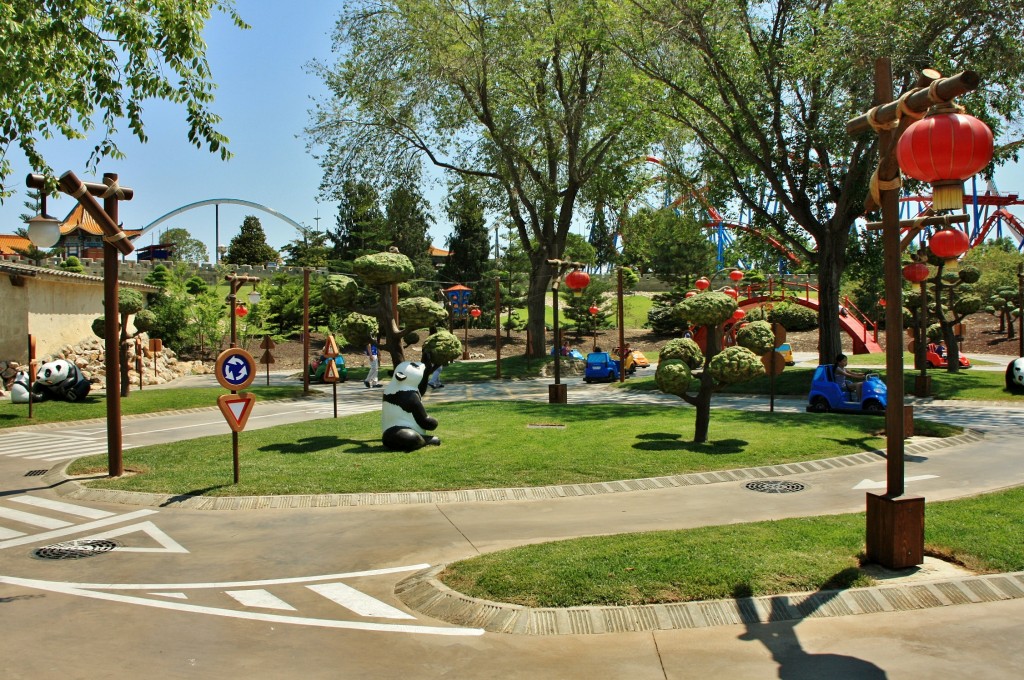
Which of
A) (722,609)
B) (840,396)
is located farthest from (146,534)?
(840,396)

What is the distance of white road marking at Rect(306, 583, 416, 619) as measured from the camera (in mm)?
6401

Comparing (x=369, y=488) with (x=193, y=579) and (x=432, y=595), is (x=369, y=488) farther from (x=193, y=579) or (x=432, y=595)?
(x=432, y=595)

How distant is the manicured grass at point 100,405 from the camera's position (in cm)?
2002

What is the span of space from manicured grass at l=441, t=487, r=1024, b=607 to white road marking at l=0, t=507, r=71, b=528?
5812mm

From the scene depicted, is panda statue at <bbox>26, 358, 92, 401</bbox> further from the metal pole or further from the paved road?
Result: the metal pole

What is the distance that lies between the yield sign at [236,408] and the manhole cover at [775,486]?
24.1 ft

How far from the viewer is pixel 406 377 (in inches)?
533

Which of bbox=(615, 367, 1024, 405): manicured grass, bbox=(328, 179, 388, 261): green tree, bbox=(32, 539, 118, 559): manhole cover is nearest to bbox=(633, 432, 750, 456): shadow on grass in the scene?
bbox=(32, 539, 118, 559): manhole cover

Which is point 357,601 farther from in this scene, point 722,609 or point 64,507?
Answer: point 64,507

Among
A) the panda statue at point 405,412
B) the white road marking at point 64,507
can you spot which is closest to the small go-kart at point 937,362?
the panda statue at point 405,412

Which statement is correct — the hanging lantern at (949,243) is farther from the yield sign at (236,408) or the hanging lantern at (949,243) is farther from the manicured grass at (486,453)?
the yield sign at (236,408)

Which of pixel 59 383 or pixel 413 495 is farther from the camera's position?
pixel 59 383

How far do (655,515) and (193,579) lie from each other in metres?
5.23

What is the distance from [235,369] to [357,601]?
560 cm
